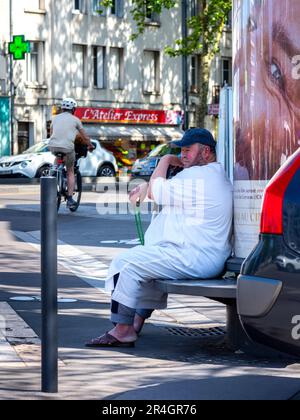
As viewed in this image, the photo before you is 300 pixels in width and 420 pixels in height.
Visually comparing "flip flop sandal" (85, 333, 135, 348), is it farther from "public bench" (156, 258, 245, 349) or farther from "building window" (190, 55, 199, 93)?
"building window" (190, 55, 199, 93)

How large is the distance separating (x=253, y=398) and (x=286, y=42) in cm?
228

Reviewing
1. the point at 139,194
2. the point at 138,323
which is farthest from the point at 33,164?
the point at 138,323

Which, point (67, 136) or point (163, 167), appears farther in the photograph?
point (67, 136)

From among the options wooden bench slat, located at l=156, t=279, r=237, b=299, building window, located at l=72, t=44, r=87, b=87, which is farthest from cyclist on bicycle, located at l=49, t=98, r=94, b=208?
building window, located at l=72, t=44, r=87, b=87

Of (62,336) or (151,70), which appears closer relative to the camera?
(62,336)

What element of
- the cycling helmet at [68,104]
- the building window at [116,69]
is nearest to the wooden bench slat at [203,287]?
the cycling helmet at [68,104]

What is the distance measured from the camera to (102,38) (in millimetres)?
57500

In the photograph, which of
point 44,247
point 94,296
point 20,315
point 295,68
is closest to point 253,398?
point 44,247

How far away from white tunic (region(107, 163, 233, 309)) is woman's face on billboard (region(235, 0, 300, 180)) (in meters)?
0.32

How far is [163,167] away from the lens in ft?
28.1

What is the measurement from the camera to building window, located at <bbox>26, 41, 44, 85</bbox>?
5441 cm

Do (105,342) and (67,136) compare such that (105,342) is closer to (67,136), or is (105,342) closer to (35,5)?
(67,136)

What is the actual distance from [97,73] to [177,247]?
50010mm
